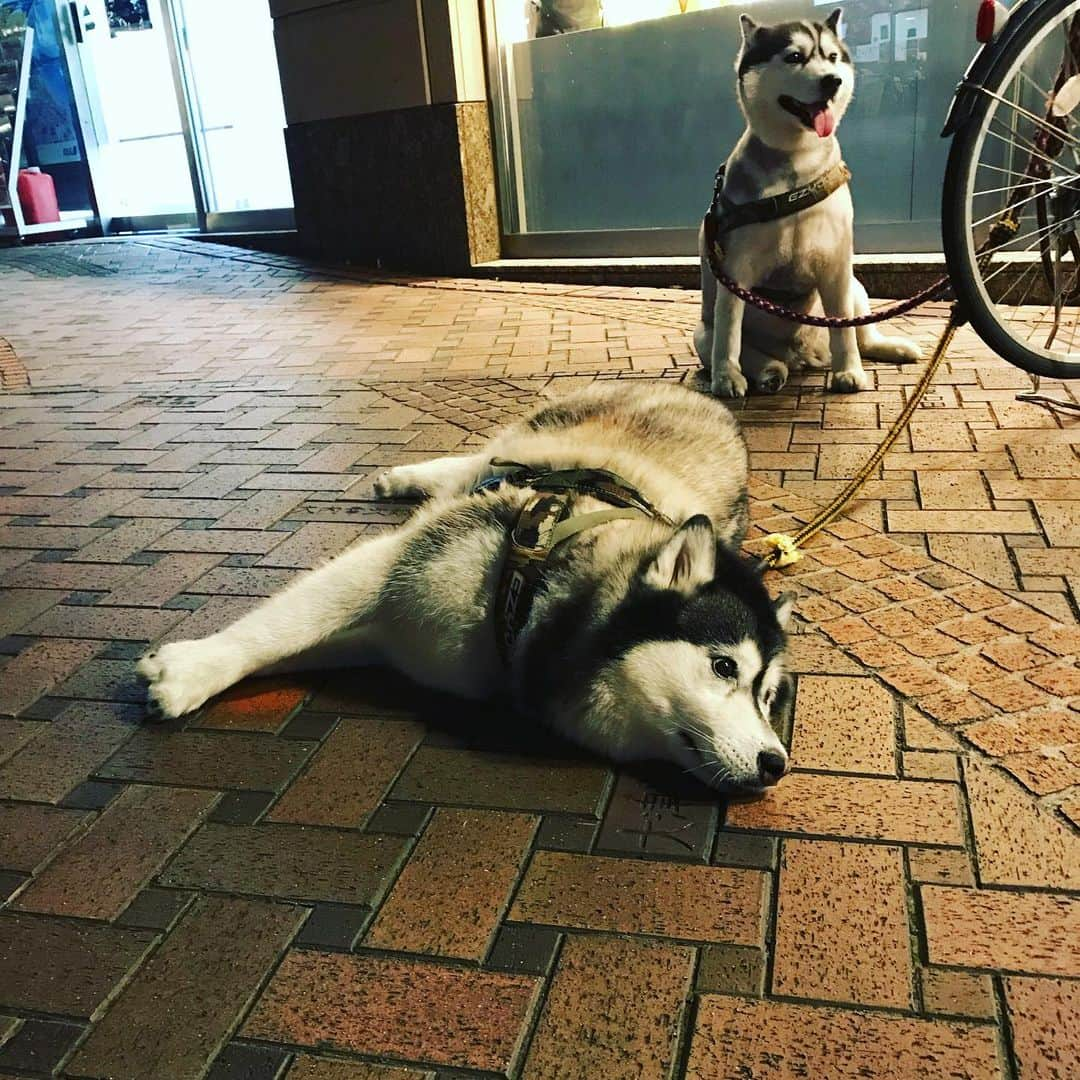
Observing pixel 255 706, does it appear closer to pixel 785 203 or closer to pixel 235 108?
pixel 785 203

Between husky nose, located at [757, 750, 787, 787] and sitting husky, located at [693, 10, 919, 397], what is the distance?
119 inches

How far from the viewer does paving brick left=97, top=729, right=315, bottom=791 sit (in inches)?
83.5

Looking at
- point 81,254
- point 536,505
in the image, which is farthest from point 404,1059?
point 81,254

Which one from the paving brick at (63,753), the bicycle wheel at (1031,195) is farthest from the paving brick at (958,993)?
the bicycle wheel at (1031,195)

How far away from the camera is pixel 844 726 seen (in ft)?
7.24

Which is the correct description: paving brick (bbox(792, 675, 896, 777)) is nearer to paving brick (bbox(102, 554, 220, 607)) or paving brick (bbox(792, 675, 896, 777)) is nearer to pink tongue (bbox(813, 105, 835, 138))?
paving brick (bbox(102, 554, 220, 607))

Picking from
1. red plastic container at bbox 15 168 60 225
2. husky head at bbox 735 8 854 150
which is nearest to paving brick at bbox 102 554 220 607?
husky head at bbox 735 8 854 150

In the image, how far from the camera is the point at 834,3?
23.1 ft

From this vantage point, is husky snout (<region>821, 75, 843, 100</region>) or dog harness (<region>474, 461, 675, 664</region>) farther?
husky snout (<region>821, 75, 843, 100</region>)

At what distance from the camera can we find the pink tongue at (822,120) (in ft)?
14.1

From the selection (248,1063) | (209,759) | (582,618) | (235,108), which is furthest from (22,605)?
(235,108)

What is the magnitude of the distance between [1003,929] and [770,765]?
44cm

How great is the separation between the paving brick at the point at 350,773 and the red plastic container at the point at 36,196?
1396cm

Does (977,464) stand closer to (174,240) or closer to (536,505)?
(536,505)
